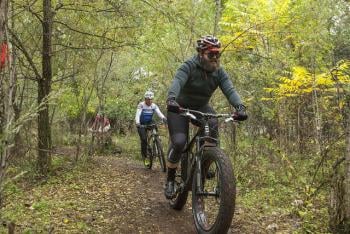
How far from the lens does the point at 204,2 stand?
12.7 m

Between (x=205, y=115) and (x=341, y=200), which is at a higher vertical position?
(x=205, y=115)

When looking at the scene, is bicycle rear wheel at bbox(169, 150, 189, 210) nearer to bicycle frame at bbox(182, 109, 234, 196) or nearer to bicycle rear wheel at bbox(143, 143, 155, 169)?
bicycle frame at bbox(182, 109, 234, 196)

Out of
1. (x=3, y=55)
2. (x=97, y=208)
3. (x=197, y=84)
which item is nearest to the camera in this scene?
(x=3, y=55)

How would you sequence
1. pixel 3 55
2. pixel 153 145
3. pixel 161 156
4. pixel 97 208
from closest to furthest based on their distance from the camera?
1. pixel 3 55
2. pixel 97 208
3. pixel 161 156
4. pixel 153 145

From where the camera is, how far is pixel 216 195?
5.03 m

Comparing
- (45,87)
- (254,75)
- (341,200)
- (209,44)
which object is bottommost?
(341,200)

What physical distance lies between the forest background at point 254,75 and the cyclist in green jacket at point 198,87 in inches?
60.5

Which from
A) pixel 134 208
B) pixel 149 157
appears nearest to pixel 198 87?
pixel 134 208

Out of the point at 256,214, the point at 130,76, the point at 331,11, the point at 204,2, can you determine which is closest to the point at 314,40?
the point at 331,11

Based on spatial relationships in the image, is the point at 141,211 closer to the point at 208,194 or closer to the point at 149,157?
the point at 208,194

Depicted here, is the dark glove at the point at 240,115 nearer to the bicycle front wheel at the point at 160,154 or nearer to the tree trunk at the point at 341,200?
the tree trunk at the point at 341,200

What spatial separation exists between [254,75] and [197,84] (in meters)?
5.70

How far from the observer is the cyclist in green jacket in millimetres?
5734

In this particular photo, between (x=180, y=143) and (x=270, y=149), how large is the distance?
198 inches
